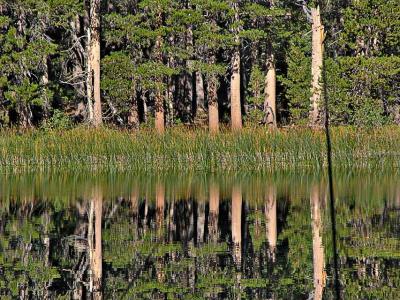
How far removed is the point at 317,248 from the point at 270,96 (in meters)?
21.8

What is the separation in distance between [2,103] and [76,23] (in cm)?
535

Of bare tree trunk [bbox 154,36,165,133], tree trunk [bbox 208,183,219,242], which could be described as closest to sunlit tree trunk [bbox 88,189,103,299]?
tree trunk [bbox 208,183,219,242]

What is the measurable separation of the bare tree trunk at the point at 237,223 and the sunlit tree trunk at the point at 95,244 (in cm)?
186

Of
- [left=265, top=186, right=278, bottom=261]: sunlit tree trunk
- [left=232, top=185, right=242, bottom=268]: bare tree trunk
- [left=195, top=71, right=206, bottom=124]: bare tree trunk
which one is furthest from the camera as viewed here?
[left=195, top=71, right=206, bottom=124]: bare tree trunk

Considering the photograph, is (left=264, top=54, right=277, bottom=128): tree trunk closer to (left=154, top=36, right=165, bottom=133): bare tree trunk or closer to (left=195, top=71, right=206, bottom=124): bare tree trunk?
(left=195, top=71, right=206, bottom=124): bare tree trunk

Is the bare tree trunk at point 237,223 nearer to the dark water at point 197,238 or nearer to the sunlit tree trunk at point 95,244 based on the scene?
the dark water at point 197,238

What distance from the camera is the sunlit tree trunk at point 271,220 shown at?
15.1 meters

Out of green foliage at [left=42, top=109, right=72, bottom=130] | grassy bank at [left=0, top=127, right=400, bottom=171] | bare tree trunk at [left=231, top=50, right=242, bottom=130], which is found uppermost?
bare tree trunk at [left=231, top=50, right=242, bottom=130]

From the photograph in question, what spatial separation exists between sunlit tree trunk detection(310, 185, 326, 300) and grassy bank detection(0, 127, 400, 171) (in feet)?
19.3

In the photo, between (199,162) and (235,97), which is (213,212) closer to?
(199,162)

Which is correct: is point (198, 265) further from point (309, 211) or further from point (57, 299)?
point (309, 211)

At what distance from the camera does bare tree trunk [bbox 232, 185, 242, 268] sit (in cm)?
1436

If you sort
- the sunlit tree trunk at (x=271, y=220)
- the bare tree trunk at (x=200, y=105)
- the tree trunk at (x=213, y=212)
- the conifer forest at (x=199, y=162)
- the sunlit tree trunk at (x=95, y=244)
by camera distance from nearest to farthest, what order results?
1. the sunlit tree trunk at (x=95, y=244)
2. the conifer forest at (x=199, y=162)
3. the sunlit tree trunk at (x=271, y=220)
4. the tree trunk at (x=213, y=212)
5. the bare tree trunk at (x=200, y=105)

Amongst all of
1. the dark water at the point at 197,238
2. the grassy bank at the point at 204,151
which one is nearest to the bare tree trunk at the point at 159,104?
the grassy bank at the point at 204,151
